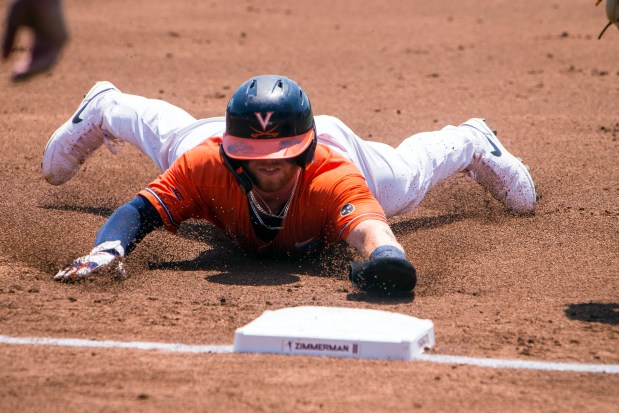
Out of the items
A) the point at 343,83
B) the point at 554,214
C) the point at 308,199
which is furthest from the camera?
the point at 343,83

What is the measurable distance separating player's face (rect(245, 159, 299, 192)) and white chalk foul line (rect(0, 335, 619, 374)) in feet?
3.64

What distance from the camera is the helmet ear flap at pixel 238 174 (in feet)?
16.2

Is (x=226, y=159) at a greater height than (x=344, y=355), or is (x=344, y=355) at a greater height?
(x=226, y=159)

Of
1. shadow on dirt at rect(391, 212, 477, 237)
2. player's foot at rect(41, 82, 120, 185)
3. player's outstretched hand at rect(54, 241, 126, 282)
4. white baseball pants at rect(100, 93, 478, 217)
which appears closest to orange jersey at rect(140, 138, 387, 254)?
player's outstretched hand at rect(54, 241, 126, 282)

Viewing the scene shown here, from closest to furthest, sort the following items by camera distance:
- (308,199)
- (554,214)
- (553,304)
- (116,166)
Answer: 1. (553,304)
2. (308,199)
3. (554,214)
4. (116,166)

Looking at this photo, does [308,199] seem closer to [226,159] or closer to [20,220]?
[226,159]

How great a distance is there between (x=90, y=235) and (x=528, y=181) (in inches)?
101

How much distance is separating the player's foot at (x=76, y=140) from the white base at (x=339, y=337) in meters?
2.66

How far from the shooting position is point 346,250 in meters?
5.60

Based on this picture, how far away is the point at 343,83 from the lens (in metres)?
9.92

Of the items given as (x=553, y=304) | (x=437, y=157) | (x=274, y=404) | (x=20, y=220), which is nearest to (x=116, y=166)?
(x=20, y=220)

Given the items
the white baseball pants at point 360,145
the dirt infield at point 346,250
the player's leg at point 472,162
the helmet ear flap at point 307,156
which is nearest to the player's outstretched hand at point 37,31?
the dirt infield at point 346,250

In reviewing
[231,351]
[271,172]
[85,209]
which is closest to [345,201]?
[271,172]

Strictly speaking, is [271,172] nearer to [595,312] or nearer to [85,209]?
[595,312]
